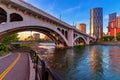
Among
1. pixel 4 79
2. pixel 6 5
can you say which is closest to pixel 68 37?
pixel 6 5

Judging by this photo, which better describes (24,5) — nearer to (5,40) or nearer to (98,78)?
(5,40)

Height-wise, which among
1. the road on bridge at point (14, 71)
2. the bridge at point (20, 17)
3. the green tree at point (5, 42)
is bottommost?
the road on bridge at point (14, 71)

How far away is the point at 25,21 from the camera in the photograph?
3853 cm

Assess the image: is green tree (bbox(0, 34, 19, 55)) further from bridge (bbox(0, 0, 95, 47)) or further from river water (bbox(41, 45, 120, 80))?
river water (bbox(41, 45, 120, 80))

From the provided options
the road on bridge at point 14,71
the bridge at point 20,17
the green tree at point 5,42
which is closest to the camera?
the road on bridge at point 14,71

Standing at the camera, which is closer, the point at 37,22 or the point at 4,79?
the point at 4,79

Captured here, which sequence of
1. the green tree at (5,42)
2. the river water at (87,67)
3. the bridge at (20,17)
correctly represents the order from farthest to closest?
the green tree at (5,42) → the bridge at (20,17) → the river water at (87,67)

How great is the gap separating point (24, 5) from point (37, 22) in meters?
9.02

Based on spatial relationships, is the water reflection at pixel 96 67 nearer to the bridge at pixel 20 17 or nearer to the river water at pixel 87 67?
the river water at pixel 87 67

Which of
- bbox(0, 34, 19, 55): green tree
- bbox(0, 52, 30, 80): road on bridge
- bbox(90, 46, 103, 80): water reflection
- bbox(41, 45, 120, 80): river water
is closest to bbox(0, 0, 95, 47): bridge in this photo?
bbox(0, 34, 19, 55): green tree

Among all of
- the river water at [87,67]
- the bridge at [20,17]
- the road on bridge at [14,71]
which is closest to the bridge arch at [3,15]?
the bridge at [20,17]

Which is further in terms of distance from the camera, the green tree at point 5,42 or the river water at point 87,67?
the green tree at point 5,42

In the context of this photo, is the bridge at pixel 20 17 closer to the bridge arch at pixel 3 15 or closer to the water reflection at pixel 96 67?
the bridge arch at pixel 3 15

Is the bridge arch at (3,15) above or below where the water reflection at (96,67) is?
above
